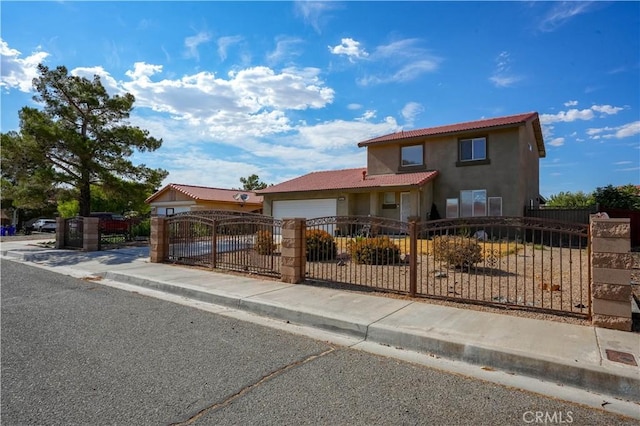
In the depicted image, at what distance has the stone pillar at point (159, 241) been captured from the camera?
1273 cm

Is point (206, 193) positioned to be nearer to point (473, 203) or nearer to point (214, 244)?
point (473, 203)

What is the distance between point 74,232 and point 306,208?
41.5 ft

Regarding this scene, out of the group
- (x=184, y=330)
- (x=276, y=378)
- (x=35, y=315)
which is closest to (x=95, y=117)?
(x=35, y=315)

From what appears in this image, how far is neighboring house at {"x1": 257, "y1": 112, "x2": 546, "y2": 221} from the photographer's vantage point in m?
20.2

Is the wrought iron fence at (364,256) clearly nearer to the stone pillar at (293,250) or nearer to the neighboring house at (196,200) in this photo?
the stone pillar at (293,250)

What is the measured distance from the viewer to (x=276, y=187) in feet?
90.0

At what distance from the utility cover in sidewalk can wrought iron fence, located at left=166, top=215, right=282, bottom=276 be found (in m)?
6.64

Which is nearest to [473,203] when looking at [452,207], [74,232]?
[452,207]

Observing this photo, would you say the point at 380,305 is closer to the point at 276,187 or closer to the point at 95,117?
the point at 95,117

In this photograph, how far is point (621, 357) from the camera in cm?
438

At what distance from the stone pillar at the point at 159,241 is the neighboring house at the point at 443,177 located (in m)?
12.1

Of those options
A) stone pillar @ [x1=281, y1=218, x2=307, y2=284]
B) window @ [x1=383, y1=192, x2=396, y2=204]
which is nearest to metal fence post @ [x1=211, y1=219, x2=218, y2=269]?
stone pillar @ [x1=281, y1=218, x2=307, y2=284]

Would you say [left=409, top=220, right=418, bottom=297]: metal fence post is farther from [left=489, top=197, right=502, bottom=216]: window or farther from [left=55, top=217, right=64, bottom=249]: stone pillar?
[left=55, top=217, right=64, bottom=249]: stone pillar

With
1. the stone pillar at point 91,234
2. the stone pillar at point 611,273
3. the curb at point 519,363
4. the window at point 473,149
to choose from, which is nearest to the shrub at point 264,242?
the curb at point 519,363
